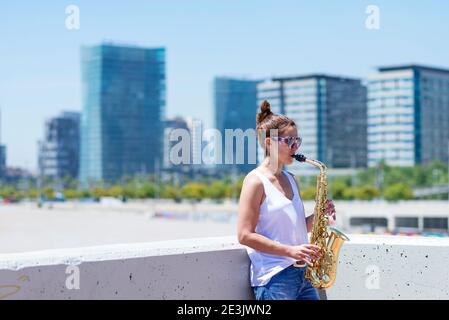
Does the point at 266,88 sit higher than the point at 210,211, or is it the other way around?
the point at 266,88

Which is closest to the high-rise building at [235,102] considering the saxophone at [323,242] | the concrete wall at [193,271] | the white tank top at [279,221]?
the concrete wall at [193,271]

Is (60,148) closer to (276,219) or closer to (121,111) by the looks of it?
(121,111)

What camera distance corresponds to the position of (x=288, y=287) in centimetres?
401

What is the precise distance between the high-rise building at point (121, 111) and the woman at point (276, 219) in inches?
6018

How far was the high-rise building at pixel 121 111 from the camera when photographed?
525ft

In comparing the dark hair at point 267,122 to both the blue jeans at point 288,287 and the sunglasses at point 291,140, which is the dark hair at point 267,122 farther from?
the blue jeans at point 288,287

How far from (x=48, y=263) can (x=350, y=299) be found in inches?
76.5

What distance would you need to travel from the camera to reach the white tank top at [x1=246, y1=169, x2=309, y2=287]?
394 cm

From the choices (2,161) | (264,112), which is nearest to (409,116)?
(2,161)

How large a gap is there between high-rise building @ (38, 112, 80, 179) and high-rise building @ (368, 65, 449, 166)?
65212 mm

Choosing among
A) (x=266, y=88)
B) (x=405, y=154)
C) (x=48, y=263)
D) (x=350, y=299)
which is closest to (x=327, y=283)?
(x=350, y=299)

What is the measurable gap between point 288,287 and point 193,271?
2.22 ft

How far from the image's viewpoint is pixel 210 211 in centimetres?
10525

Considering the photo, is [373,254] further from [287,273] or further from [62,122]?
[62,122]
